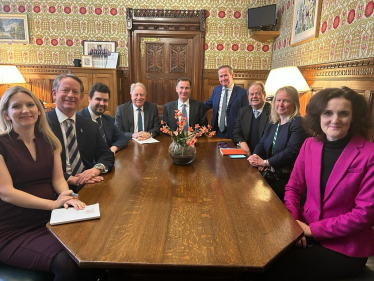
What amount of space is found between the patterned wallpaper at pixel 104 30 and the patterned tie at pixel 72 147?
Result: 3.51 m

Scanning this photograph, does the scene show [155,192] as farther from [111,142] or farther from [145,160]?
[111,142]

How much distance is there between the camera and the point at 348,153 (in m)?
1.39

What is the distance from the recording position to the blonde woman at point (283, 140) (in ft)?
7.07

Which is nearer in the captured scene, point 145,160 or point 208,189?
point 208,189

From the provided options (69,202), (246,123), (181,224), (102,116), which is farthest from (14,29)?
(181,224)

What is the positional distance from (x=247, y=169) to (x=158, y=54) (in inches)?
153

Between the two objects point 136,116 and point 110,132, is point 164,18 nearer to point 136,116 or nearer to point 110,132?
point 136,116

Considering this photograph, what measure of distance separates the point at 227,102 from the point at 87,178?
7.70ft

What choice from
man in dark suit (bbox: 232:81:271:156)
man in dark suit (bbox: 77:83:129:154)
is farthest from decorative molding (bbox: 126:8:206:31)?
man in dark suit (bbox: 77:83:129:154)

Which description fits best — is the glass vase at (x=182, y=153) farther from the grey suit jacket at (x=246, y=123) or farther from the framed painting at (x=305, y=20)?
the framed painting at (x=305, y=20)

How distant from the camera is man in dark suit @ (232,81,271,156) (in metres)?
2.79

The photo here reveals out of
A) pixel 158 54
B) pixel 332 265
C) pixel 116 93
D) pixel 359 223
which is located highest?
pixel 158 54

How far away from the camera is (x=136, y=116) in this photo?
3217mm

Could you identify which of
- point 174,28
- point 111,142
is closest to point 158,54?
point 174,28
